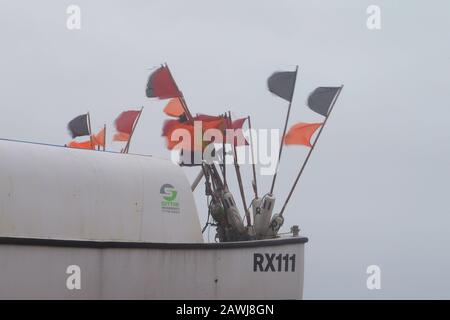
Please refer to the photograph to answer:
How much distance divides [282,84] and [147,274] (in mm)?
7014

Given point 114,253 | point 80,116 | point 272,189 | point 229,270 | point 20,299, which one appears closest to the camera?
point 20,299

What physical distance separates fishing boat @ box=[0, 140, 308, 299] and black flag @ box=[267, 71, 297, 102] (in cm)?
376

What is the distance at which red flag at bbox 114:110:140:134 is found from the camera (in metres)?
28.1

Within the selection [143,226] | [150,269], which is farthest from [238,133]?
[150,269]

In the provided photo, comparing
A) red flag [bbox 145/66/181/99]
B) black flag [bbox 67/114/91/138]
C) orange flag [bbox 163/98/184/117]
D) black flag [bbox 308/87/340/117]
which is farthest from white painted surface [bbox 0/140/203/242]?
black flag [bbox 67/114/91/138]

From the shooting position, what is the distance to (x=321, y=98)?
88.5ft

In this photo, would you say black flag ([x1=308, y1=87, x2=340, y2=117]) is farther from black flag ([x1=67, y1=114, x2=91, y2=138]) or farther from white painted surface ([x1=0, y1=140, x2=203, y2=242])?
black flag ([x1=67, y1=114, x2=91, y2=138])

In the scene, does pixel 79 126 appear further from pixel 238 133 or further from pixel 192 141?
pixel 238 133

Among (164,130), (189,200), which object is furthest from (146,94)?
(189,200)

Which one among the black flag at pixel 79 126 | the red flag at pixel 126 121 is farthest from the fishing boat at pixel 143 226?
the black flag at pixel 79 126

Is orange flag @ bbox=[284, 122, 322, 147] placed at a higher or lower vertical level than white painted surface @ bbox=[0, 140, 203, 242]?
higher

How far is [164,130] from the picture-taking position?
1057 inches
